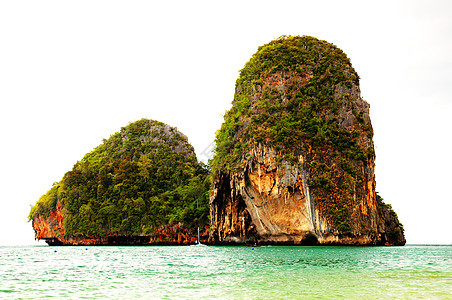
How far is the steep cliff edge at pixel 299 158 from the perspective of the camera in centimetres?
4291

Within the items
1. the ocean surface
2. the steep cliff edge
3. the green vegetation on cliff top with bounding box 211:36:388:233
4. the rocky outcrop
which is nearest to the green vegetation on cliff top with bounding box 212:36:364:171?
the green vegetation on cliff top with bounding box 211:36:388:233

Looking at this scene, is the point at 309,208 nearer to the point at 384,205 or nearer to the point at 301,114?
the point at 301,114

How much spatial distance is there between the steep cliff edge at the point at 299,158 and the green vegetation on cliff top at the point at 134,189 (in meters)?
14.7

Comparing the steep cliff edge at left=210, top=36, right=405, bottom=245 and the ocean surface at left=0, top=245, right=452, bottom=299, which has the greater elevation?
the steep cliff edge at left=210, top=36, right=405, bottom=245

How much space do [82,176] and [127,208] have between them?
12479 millimetres

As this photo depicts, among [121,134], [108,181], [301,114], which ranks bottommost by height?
[108,181]

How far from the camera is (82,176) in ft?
237

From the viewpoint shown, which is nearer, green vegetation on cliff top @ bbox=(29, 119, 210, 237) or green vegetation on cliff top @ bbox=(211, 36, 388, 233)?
green vegetation on cliff top @ bbox=(211, 36, 388, 233)

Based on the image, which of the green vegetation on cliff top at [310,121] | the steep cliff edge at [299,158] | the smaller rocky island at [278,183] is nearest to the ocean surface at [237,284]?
the steep cliff edge at [299,158]

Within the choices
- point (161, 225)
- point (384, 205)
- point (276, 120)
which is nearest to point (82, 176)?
point (161, 225)

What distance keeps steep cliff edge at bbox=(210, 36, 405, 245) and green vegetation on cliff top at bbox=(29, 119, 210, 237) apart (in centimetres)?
1466

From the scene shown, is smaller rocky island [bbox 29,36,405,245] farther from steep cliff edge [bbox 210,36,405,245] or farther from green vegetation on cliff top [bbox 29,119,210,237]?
green vegetation on cliff top [bbox 29,119,210,237]

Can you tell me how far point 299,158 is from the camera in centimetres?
4425

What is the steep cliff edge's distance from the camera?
→ 42.9 meters
